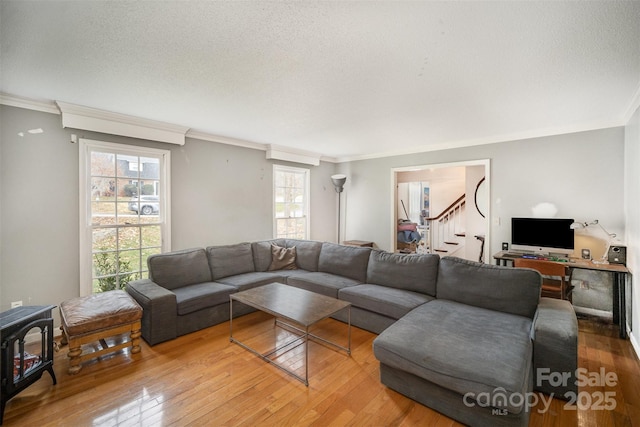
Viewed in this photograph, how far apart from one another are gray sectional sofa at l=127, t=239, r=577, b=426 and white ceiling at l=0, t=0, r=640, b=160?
1683 millimetres

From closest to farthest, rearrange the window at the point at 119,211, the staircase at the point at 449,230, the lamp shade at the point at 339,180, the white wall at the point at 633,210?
the white wall at the point at 633,210 < the window at the point at 119,211 < the lamp shade at the point at 339,180 < the staircase at the point at 449,230

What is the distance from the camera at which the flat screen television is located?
3.50 metres

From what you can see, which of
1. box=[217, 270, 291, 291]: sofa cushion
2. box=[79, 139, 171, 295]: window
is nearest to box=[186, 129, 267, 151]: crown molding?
box=[79, 139, 171, 295]: window

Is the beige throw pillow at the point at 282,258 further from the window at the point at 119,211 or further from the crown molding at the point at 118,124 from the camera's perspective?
the crown molding at the point at 118,124

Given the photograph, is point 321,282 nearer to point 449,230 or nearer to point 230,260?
point 230,260

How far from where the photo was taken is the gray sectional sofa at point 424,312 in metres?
1.63

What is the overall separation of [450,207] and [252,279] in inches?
196

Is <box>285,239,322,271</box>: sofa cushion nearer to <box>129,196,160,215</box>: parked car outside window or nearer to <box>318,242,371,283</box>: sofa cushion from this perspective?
<box>318,242,371,283</box>: sofa cushion

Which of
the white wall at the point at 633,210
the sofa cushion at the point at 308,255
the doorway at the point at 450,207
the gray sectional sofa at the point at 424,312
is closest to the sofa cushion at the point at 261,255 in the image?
the gray sectional sofa at the point at 424,312

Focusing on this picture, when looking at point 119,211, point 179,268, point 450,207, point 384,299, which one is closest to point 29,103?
point 119,211

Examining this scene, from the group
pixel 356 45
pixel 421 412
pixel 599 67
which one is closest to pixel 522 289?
pixel 421 412

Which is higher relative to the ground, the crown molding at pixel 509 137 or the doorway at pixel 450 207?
the crown molding at pixel 509 137

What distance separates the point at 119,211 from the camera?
10.8 feet

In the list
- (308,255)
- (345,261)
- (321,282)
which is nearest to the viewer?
(321,282)
